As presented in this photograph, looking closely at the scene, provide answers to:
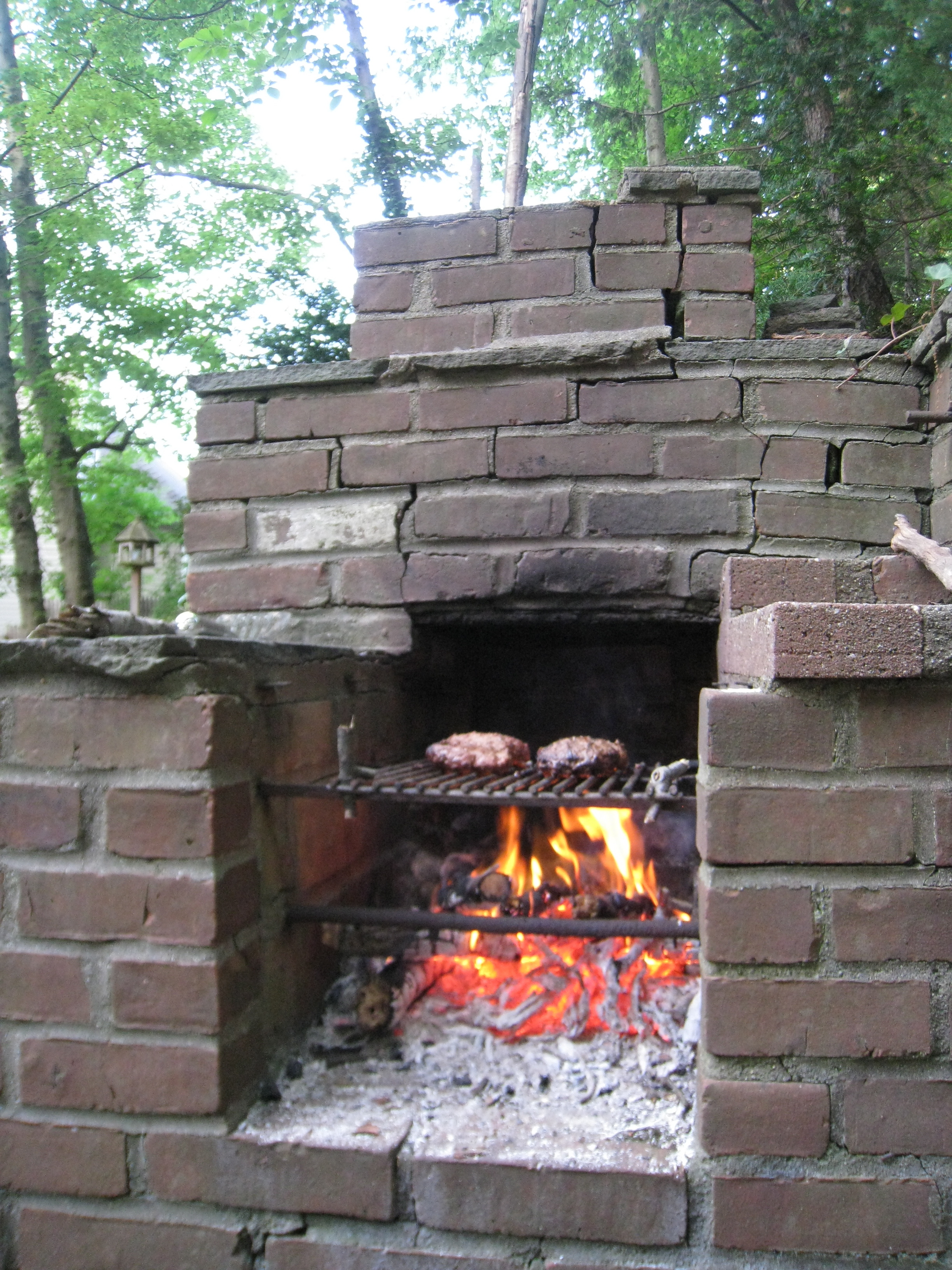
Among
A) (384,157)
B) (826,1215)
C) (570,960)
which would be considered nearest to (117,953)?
(570,960)

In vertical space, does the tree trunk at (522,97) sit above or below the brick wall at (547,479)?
above

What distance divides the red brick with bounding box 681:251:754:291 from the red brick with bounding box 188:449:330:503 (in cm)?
105

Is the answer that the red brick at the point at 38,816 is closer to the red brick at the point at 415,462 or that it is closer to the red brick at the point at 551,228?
the red brick at the point at 415,462

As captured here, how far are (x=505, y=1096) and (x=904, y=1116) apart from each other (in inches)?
25.6

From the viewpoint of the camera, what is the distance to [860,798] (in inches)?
47.4

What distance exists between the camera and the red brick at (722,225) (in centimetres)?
218

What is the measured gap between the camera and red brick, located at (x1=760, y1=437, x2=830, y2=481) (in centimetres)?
204

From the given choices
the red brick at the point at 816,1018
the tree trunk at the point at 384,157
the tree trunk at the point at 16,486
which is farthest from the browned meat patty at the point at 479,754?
the tree trunk at the point at 384,157

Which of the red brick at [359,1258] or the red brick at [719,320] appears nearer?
the red brick at [359,1258]

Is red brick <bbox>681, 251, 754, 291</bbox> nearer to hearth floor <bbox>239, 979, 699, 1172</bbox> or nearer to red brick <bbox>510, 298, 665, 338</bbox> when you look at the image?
red brick <bbox>510, 298, 665, 338</bbox>

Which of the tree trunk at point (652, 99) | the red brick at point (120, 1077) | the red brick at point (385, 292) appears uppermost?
the tree trunk at point (652, 99)

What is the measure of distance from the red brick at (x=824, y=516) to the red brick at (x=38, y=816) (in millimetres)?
1610

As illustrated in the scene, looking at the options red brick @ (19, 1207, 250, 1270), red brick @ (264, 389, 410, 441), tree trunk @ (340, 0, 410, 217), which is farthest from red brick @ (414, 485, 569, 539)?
tree trunk @ (340, 0, 410, 217)

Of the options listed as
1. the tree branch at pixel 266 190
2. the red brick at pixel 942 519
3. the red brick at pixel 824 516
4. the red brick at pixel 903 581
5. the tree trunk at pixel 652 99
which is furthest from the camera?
the tree trunk at pixel 652 99
